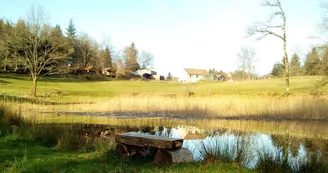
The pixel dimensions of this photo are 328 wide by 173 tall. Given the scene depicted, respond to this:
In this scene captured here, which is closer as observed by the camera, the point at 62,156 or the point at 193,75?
the point at 62,156

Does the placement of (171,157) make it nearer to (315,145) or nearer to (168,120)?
(315,145)

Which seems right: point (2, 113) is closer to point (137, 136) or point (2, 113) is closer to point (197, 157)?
point (137, 136)

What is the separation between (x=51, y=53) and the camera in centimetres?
3391

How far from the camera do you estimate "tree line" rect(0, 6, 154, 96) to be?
108 feet

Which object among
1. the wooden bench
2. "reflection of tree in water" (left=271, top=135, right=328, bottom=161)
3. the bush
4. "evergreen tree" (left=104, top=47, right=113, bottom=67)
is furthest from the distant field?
"evergreen tree" (left=104, top=47, right=113, bottom=67)

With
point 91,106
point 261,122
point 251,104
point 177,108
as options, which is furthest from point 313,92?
point 91,106

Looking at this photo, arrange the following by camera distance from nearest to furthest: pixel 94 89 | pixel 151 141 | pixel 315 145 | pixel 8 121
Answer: pixel 151 141 < pixel 315 145 < pixel 8 121 < pixel 94 89

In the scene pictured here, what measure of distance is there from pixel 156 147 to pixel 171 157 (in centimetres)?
45

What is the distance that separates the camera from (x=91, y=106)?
912 inches

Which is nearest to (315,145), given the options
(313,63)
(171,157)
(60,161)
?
(171,157)

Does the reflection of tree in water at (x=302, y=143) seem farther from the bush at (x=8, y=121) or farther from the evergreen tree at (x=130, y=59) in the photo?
the evergreen tree at (x=130, y=59)

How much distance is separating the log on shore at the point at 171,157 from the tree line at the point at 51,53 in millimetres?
27219

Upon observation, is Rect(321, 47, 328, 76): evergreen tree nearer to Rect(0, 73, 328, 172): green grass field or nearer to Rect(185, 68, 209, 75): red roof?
Rect(0, 73, 328, 172): green grass field

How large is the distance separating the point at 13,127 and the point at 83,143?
3.39m
